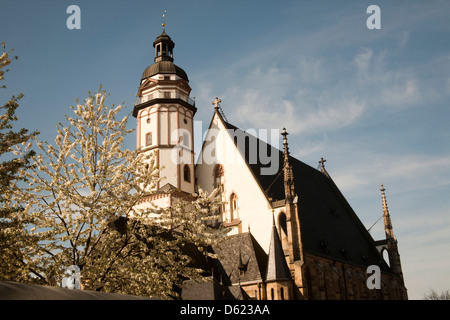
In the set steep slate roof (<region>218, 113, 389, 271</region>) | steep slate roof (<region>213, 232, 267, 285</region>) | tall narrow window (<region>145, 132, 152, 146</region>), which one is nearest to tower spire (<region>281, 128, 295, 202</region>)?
steep slate roof (<region>218, 113, 389, 271</region>)

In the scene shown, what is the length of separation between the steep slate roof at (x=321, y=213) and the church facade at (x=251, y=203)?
129 millimetres

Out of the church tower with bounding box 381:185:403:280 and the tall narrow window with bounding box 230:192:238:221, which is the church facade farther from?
the church tower with bounding box 381:185:403:280

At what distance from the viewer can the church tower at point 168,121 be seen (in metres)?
36.8

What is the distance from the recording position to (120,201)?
55.7 ft

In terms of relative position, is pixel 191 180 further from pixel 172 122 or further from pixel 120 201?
pixel 120 201

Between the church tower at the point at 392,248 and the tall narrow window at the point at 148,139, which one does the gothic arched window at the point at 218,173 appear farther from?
the church tower at the point at 392,248

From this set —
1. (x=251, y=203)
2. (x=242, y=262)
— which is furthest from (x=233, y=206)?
(x=242, y=262)

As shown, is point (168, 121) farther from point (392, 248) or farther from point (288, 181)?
point (392, 248)

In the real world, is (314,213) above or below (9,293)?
above

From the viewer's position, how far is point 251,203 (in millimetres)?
36719

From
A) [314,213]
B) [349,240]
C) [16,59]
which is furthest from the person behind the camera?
[349,240]

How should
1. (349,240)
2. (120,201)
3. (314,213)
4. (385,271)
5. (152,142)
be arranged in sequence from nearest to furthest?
(120,201)
(152,142)
(314,213)
(349,240)
(385,271)

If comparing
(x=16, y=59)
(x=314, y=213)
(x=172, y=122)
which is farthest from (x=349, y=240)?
(x=16, y=59)

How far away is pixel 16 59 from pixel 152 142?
22.2m
